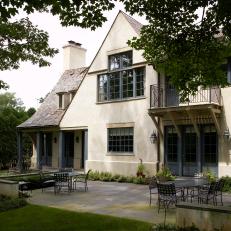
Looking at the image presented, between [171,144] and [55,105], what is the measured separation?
11.3 meters

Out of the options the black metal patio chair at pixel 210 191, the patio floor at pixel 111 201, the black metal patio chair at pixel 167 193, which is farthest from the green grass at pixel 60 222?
the black metal patio chair at pixel 210 191

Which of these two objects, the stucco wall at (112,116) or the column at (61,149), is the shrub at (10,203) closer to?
the stucco wall at (112,116)

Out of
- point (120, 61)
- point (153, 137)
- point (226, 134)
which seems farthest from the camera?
point (120, 61)

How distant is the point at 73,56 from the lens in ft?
109

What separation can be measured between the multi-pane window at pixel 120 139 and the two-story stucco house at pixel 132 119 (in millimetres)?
55

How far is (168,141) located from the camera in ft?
70.9

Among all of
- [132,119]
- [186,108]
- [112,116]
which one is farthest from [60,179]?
[112,116]

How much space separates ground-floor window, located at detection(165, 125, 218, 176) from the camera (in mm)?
19812

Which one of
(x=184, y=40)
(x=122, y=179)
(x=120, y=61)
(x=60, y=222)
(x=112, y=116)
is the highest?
(x=120, y=61)

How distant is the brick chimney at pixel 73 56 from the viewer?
107 feet

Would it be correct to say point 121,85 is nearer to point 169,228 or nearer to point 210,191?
point 210,191

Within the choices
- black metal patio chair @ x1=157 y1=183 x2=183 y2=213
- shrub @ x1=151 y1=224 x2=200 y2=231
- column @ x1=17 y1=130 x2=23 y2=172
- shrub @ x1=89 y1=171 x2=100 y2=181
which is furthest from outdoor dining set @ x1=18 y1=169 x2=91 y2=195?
column @ x1=17 y1=130 x2=23 y2=172

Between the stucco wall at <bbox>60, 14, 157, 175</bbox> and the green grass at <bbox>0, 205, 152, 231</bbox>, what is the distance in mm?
9911

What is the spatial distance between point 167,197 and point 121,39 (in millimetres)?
12985
